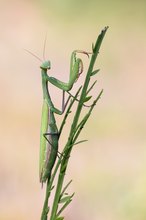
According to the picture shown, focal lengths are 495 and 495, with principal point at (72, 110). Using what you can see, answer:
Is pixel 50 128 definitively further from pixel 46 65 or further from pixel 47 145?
pixel 46 65

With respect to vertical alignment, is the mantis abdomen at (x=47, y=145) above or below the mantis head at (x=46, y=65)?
below

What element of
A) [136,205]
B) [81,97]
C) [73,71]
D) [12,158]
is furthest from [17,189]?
[81,97]

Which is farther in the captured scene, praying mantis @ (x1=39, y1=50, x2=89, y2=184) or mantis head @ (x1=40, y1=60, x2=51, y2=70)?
mantis head @ (x1=40, y1=60, x2=51, y2=70)

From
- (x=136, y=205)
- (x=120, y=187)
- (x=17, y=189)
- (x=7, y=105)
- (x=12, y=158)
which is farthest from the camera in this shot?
(x=7, y=105)

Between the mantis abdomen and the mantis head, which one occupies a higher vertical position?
the mantis head

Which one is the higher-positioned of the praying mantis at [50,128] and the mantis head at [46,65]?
the mantis head at [46,65]

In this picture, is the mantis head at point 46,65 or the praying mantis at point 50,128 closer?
the praying mantis at point 50,128

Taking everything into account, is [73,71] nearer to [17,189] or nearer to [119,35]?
[17,189]

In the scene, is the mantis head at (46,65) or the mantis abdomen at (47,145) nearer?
the mantis abdomen at (47,145)

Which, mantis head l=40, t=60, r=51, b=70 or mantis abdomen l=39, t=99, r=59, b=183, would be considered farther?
mantis head l=40, t=60, r=51, b=70

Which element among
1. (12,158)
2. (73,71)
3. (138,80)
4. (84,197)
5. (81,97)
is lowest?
(81,97)

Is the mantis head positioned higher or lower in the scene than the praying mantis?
higher
